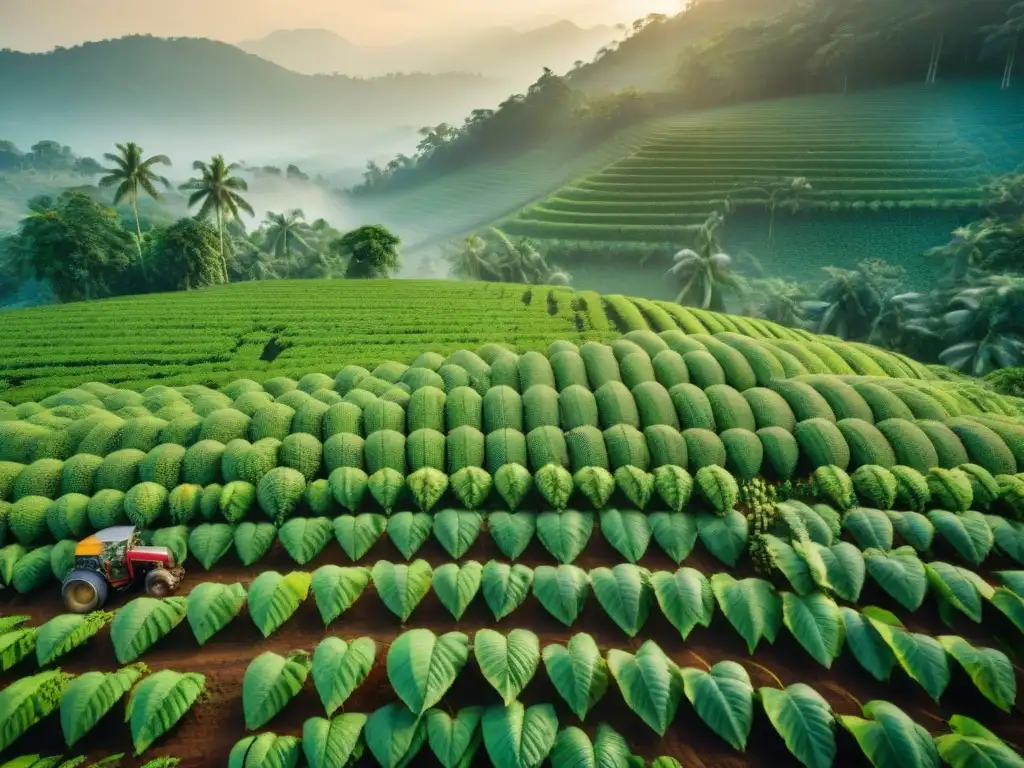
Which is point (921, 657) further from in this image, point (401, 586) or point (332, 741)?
point (332, 741)

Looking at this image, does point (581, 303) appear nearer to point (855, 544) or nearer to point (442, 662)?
point (855, 544)

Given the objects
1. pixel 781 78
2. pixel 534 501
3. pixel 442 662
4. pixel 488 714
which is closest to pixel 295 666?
pixel 442 662

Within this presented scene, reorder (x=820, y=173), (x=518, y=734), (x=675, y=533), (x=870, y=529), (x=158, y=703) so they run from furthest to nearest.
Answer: (x=820, y=173) < (x=675, y=533) < (x=870, y=529) < (x=158, y=703) < (x=518, y=734)

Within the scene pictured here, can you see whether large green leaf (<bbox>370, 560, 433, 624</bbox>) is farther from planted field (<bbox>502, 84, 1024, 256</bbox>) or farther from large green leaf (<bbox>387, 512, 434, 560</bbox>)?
planted field (<bbox>502, 84, 1024, 256</bbox>)

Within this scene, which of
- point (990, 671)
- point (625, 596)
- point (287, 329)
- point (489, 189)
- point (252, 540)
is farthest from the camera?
point (489, 189)

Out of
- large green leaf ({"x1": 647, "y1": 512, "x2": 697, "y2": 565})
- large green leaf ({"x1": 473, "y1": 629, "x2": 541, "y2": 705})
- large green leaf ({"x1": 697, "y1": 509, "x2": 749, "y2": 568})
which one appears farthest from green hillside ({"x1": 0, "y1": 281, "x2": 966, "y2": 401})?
large green leaf ({"x1": 473, "y1": 629, "x2": 541, "y2": 705})

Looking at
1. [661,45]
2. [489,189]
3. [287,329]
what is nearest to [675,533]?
[287,329]

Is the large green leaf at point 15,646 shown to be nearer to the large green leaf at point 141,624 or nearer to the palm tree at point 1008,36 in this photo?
the large green leaf at point 141,624

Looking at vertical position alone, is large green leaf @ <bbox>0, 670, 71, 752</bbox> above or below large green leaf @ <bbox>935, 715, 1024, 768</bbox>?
above
